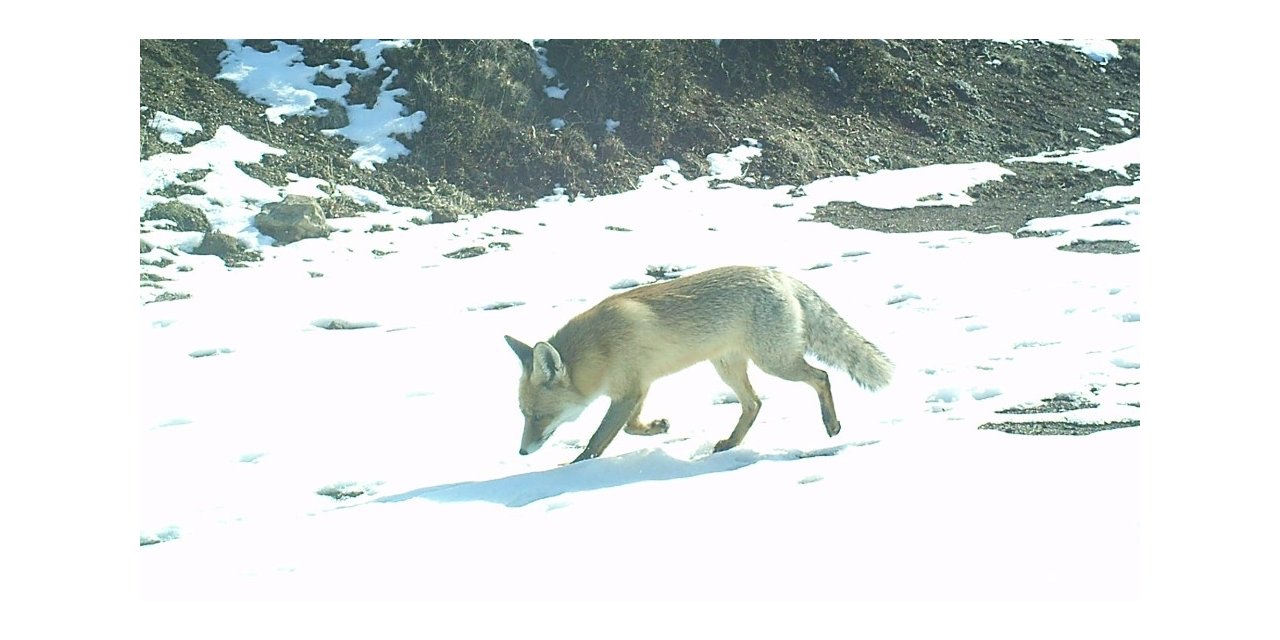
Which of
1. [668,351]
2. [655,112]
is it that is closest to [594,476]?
[668,351]

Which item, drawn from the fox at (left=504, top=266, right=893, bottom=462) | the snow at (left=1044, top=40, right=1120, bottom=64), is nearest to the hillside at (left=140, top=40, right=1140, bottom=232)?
the snow at (left=1044, top=40, right=1120, bottom=64)

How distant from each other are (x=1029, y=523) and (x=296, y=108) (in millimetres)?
13569

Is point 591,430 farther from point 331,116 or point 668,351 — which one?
point 331,116

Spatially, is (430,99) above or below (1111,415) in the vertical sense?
above

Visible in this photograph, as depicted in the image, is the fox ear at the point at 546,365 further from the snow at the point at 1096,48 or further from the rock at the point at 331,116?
the snow at the point at 1096,48

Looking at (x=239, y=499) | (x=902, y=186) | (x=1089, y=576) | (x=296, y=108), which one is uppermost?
(x=296, y=108)

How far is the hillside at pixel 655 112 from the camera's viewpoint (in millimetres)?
14883

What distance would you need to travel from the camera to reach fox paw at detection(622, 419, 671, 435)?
22.9 ft

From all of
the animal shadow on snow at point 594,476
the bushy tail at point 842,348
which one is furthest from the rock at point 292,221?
the bushy tail at point 842,348

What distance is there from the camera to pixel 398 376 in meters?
8.48

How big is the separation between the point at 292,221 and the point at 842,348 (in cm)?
832

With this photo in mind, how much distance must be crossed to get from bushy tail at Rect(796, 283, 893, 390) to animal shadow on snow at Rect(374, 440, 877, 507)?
0.80m

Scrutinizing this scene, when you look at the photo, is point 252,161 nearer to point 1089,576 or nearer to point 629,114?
point 629,114

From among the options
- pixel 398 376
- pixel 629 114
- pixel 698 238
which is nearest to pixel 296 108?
pixel 629 114
